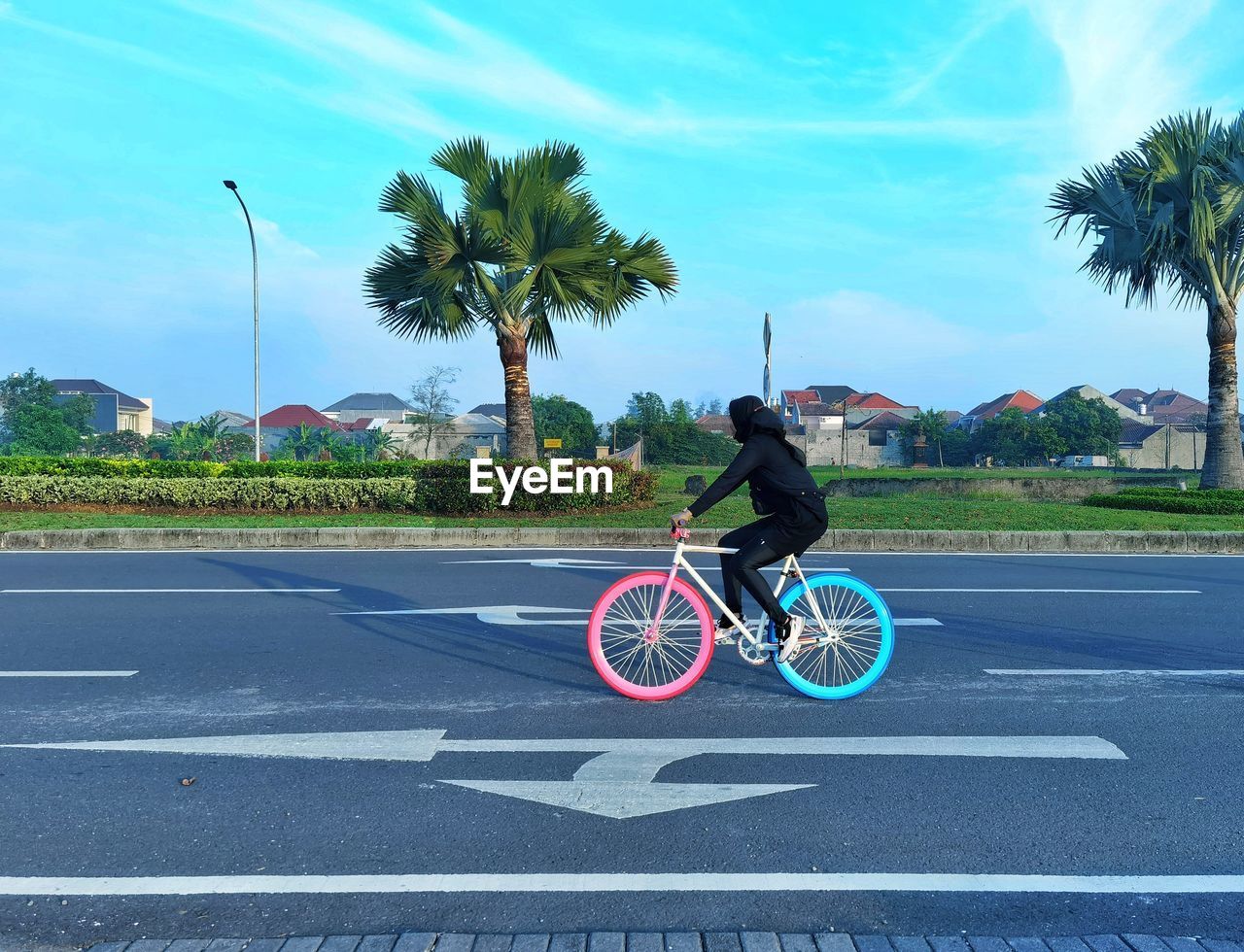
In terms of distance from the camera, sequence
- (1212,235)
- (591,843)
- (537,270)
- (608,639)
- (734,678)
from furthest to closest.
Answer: (1212,235)
(537,270)
(734,678)
(608,639)
(591,843)

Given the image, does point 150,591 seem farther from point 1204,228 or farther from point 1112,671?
point 1204,228

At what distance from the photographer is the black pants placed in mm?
5289

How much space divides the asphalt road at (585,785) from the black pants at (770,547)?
607 millimetres

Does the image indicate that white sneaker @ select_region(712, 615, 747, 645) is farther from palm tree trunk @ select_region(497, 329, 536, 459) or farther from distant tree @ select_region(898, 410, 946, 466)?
distant tree @ select_region(898, 410, 946, 466)

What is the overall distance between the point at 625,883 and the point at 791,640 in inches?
98.2

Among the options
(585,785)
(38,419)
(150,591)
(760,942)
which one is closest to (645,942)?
(760,942)

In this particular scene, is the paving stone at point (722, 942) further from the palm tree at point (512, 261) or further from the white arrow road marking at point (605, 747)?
the palm tree at point (512, 261)

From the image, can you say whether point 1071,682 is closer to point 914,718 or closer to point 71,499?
point 914,718

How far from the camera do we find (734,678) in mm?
5824

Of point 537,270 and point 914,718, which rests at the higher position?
point 537,270

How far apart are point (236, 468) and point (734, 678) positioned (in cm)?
1409

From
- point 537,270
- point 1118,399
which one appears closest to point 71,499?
point 537,270

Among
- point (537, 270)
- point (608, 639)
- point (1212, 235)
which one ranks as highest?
point (1212, 235)

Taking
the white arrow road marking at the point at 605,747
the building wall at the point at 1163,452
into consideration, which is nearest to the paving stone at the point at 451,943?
the white arrow road marking at the point at 605,747
